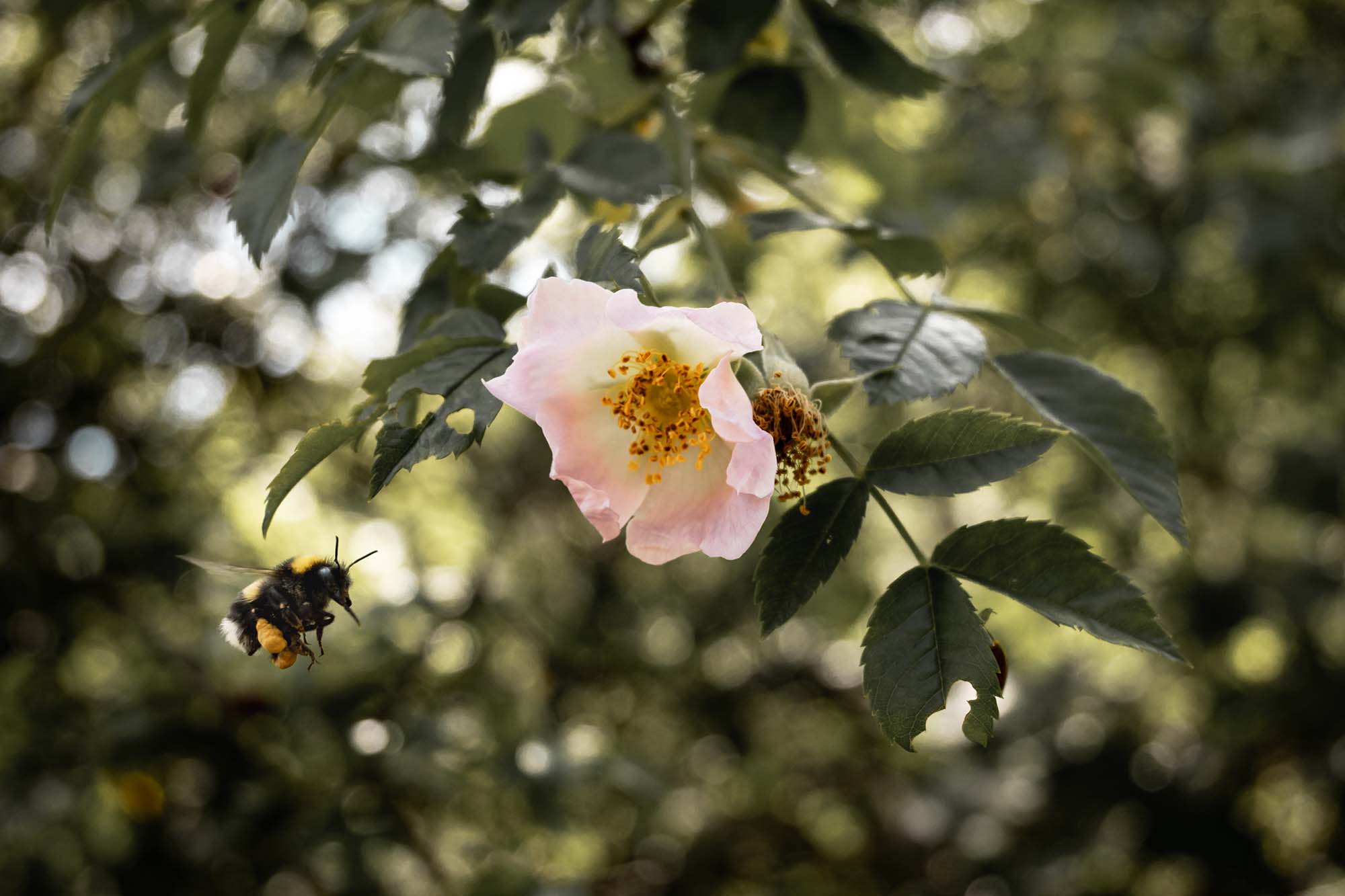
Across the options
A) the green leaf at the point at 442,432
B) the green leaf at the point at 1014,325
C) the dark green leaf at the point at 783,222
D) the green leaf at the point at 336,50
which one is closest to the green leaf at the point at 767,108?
the dark green leaf at the point at 783,222

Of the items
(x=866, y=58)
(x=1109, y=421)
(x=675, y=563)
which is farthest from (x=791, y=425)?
(x=675, y=563)

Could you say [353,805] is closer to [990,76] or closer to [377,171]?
[377,171]

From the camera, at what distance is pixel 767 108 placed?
1.53 meters

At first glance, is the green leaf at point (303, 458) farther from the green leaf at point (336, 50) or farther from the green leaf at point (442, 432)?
the green leaf at point (336, 50)

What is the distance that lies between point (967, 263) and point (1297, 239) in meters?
1.06

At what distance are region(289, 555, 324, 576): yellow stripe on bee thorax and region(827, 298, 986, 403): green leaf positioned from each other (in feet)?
2.12

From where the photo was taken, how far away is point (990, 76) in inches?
121

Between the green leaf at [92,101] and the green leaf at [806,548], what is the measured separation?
0.99 meters

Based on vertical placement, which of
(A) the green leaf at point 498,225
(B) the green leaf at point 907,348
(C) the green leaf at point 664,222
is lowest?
(B) the green leaf at point 907,348

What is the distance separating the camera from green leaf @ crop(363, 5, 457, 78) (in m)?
1.10

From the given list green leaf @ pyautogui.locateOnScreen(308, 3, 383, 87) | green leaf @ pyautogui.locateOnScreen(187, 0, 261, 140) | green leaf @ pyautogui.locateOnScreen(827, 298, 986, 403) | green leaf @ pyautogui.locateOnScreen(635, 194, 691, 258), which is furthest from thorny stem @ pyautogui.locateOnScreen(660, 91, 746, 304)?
green leaf @ pyautogui.locateOnScreen(187, 0, 261, 140)

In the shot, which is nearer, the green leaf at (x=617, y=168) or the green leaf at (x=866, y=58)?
the green leaf at (x=617, y=168)

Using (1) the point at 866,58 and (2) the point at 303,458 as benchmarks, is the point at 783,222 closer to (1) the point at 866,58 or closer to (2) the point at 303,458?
(1) the point at 866,58

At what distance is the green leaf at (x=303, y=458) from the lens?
864mm
